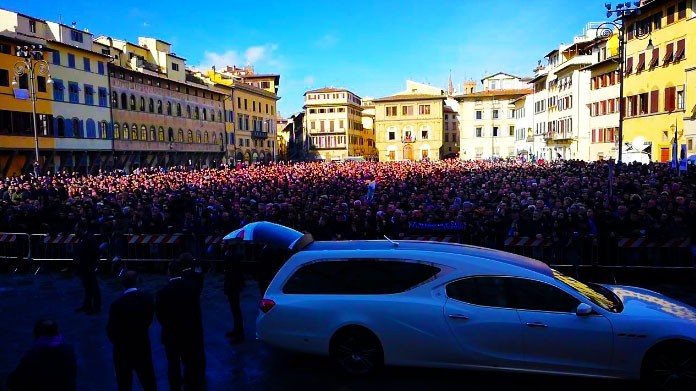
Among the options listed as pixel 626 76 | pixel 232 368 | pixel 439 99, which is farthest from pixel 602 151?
pixel 232 368

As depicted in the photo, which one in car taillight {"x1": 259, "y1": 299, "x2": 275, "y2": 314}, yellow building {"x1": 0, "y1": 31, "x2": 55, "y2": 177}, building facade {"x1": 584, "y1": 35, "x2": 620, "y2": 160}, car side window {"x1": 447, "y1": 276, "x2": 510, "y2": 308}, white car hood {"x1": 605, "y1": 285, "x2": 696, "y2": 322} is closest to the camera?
white car hood {"x1": 605, "y1": 285, "x2": 696, "y2": 322}

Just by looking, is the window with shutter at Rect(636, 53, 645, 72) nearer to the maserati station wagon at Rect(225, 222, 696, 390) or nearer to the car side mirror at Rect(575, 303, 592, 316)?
the maserati station wagon at Rect(225, 222, 696, 390)

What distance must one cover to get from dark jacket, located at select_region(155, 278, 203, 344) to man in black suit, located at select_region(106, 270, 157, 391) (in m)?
0.16

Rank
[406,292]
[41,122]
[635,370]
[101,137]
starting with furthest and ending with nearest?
1. [101,137]
2. [41,122]
3. [406,292]
4. [635,370]

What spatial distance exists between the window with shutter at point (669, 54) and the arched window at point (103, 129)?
44.7 m

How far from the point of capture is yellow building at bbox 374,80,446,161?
8888 cm

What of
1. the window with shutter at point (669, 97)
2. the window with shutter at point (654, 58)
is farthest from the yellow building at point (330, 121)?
the window with shutter at point (669, 97)

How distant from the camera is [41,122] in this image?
1578 inches

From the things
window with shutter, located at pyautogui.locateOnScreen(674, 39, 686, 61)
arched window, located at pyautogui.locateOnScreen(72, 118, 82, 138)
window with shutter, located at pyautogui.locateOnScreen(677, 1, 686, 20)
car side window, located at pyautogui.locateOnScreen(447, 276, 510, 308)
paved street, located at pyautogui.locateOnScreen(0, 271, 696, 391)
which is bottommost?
paved street, located at pyautogui.locateOnScreen(0, 271, 696, 391)

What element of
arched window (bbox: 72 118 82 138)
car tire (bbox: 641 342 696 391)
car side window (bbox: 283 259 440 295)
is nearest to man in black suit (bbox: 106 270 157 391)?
car side window (bbox: 283 259 440 295)

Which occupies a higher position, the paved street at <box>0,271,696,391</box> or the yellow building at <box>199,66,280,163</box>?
the yellow building at <box>199,66,280,163</box>

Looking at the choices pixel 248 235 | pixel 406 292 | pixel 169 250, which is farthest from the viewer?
pixel 169 250

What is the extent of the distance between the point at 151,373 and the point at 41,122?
40928 mm

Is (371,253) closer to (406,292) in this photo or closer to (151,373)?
(406,292)
